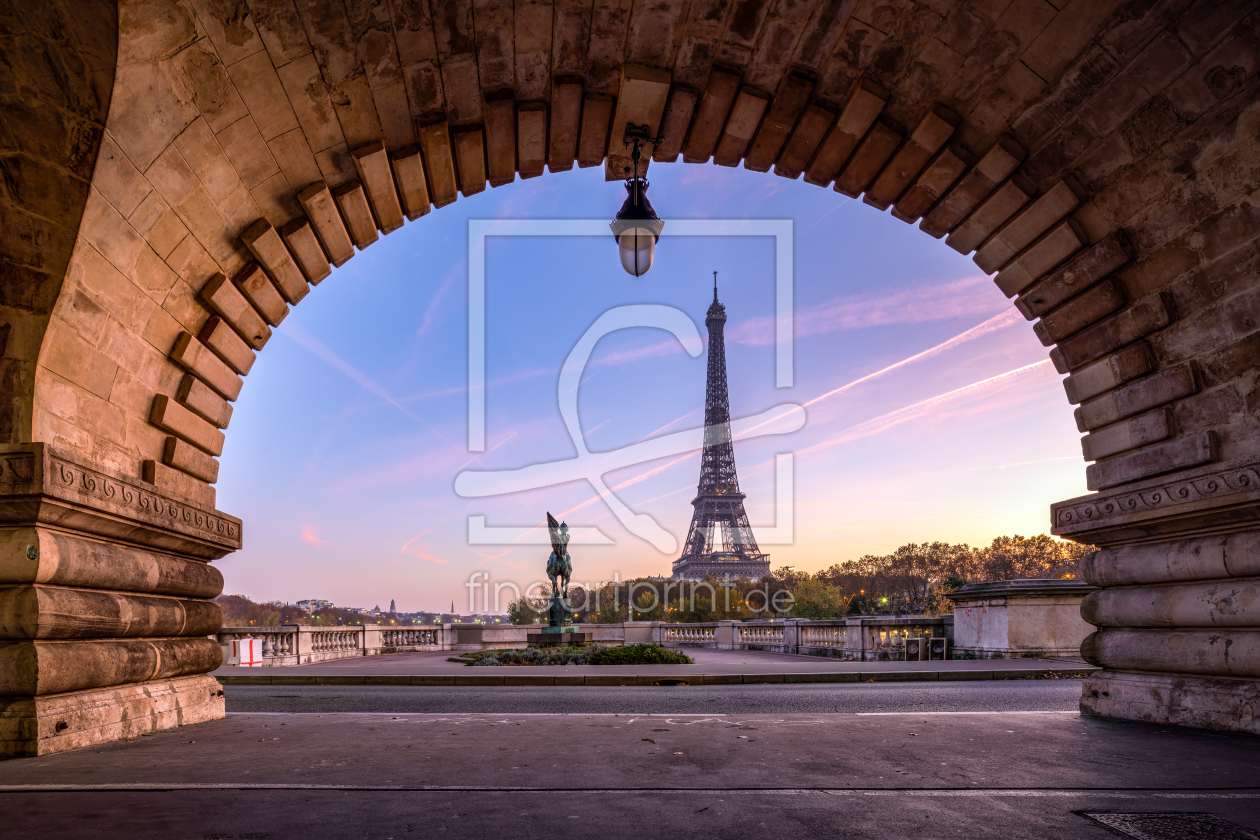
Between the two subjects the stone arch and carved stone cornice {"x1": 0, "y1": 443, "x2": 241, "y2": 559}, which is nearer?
carved stone cornice {"x1": 0, "y1": 443, "x2": 241, "y2": 559}

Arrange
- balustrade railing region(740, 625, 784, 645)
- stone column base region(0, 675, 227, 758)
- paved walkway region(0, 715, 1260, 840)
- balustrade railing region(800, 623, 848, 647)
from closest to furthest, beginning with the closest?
paved walkway region(0, 715, 1260, 840)
stone column base region(0, 675, 227, 758)
balustrade railing region(800, 623, 848, 647)
balustrade railing region(740, 625, 784, 645)

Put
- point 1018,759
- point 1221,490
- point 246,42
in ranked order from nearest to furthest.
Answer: point 1018,759, point 246,42, point 1221,490

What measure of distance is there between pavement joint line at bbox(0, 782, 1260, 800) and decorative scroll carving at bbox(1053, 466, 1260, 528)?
2.53 metres

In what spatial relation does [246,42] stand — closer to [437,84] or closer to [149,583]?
[437,84]

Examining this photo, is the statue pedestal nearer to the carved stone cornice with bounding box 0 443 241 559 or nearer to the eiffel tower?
the carved stone cornice with bounding box 0 443 241 559

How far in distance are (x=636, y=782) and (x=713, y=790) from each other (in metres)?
0.43

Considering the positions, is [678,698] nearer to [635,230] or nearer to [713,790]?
[635,230]

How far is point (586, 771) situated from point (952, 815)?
1.93 meters

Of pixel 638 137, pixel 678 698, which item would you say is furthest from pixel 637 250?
pixel 678 698

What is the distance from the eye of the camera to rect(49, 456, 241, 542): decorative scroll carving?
4.91 m

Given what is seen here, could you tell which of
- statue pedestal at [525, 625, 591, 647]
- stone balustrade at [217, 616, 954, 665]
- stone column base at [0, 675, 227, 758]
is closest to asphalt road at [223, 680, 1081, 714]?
stone column base at [0, 675, 227, 758]

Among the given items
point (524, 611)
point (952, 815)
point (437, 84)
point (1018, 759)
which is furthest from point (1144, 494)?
point (524, 611)

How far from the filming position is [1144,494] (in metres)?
6.43

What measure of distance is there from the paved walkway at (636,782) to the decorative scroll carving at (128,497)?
1546 mm
